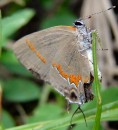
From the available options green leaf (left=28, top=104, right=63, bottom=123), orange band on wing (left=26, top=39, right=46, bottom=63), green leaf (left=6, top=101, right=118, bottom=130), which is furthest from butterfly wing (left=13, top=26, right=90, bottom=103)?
green leaf (left=28, top=104, right=63, bottom=123)

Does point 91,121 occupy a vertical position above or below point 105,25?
below

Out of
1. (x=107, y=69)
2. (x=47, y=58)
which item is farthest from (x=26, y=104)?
(x=47, y=58)

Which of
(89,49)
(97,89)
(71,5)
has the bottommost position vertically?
(97,89)

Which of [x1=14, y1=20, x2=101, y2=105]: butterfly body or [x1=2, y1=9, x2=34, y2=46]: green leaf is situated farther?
[x1=2, y1=9, x2=34, y2=46]: green leaf

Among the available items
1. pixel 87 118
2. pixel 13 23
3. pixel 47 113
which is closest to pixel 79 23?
pixel 87 118

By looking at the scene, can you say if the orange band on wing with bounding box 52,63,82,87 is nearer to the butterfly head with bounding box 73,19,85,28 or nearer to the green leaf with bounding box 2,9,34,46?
the butterfly head with bounding box 73,19,85,28

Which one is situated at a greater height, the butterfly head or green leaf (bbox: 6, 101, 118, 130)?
the butterfly head

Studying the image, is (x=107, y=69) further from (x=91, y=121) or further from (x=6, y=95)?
(x=91, y=121)

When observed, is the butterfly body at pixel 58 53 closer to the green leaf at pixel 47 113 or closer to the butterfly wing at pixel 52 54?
the butterfly wing at pixel 52 54
